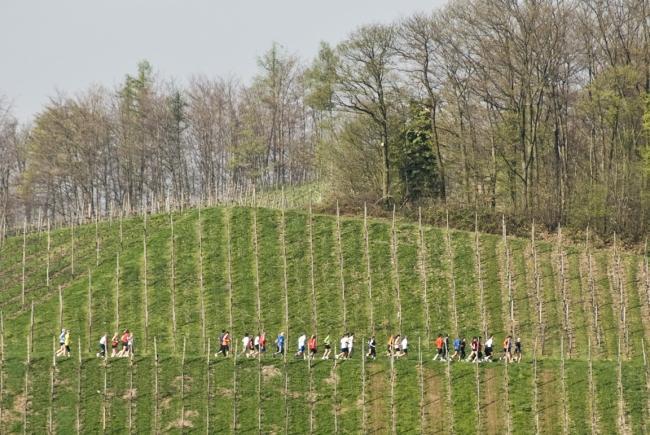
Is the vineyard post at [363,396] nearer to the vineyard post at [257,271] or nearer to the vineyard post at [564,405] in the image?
the vineyard post at [564,405]

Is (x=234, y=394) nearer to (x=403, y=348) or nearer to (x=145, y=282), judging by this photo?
(x=403, y=348)

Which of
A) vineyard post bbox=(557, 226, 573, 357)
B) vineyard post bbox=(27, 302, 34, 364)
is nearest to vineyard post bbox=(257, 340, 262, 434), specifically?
vineyard post bbox=(27, 302, 34, 364)

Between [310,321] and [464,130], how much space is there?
23312 mm

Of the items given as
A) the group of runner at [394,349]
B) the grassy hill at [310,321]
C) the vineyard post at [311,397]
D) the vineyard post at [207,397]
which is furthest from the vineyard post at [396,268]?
the vineyard post at [207,397]

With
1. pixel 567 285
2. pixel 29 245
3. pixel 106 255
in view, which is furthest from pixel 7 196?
pixel 567 285

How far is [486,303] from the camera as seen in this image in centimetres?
4950

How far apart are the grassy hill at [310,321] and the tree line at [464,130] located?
7.29 metres

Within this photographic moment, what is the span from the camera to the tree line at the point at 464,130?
192 ft

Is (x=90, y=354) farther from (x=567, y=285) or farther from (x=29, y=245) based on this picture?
(x=567, y=285)

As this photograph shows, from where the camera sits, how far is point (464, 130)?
66.4m

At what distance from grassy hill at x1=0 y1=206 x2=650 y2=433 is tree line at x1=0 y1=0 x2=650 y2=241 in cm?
729

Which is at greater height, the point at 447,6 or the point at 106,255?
the point at 447,6

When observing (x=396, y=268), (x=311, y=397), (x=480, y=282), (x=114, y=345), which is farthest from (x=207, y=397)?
(x=480, y=282)

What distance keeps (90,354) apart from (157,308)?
6.69 m
